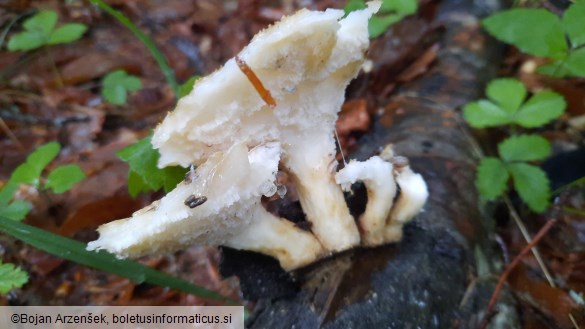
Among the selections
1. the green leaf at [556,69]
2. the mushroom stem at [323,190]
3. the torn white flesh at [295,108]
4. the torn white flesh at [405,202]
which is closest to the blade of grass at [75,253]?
the torn white flesh at [295,108]

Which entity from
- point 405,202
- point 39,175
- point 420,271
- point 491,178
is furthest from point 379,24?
point 39,175

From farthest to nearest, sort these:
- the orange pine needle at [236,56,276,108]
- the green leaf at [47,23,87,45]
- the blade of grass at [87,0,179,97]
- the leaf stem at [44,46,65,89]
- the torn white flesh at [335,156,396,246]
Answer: the leaf stem at [44,46,65,89] < the green leaf at [47,23,87,45] < the blade of grass at [87,0,179,97] < the torn white flesh at [335,156,396,246] < the orange pine needle at [236,56,276,108]

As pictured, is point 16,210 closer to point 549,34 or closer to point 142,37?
point 142,37

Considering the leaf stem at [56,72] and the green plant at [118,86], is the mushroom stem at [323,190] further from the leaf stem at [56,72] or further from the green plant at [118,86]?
the leaf stem at [56,72]

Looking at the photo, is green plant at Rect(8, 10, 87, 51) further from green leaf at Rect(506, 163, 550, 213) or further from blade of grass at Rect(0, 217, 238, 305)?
green leaf at Rect(506, 163, 550, 213)

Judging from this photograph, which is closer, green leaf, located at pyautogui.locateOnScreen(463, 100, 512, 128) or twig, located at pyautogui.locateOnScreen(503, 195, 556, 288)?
twig, located at pyautogui.locateOnScreen(503, 195, 556, 288)

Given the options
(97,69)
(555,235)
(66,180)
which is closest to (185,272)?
(66,180)

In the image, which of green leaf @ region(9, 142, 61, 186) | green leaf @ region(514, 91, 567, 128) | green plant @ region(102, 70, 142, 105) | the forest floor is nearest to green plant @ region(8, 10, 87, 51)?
the forest floor
